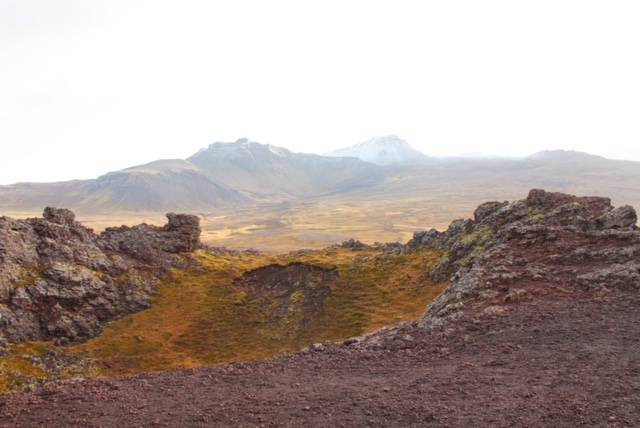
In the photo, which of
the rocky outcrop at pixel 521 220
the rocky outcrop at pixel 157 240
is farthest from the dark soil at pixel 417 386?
the rocky outcrop at pixel 157 240

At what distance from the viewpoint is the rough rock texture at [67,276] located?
40125 mm

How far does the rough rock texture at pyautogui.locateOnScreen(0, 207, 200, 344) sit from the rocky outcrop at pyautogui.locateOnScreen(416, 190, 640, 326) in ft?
112

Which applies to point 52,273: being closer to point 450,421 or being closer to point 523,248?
point 450,421

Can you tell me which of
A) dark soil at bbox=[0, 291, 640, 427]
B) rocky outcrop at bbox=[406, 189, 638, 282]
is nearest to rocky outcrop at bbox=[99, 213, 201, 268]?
dark soil at bbox=[0, 291, 640, 427]

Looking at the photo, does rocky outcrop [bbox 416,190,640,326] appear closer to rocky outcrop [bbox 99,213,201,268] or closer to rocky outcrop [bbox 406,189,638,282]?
rocky outcrop [bbox 406,189,638,282]

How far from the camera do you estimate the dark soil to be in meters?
17.0

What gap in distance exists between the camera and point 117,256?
52.2 meters

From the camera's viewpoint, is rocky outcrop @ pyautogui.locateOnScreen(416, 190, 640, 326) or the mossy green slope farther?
the mossy green slope

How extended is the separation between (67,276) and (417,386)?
130 ft

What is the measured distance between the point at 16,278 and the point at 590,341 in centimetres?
4841

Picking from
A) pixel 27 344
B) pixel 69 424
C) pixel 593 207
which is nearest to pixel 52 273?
pixel 27 344

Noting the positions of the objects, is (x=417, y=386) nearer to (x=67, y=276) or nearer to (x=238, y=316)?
(x=238, y=316)

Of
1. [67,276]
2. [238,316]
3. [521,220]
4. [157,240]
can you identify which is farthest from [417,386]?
[157,240]

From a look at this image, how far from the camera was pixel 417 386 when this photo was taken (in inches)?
778
